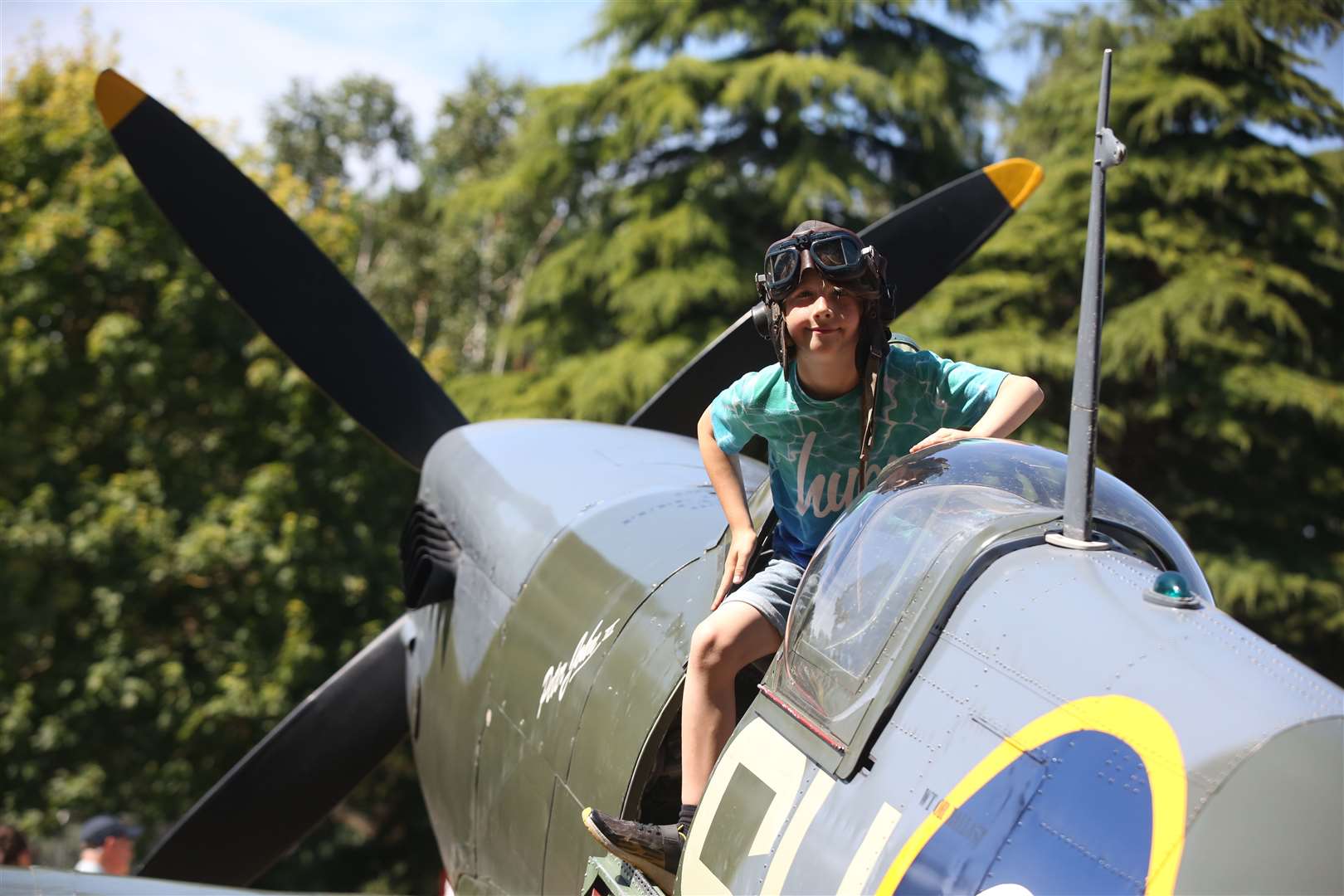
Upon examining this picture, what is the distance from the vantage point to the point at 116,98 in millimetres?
6250

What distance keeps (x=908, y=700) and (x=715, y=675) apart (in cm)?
71

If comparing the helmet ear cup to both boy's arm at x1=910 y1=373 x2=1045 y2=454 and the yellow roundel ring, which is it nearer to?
boy's arm at x1=910 y1=373 x2=1045 y2=454

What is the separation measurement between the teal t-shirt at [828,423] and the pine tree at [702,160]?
452 inches

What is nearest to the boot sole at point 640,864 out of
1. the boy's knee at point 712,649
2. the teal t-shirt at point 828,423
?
the boy's knee at point 712,649

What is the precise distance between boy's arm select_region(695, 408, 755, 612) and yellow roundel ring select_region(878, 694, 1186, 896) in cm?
111

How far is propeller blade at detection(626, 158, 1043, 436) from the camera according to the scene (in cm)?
641

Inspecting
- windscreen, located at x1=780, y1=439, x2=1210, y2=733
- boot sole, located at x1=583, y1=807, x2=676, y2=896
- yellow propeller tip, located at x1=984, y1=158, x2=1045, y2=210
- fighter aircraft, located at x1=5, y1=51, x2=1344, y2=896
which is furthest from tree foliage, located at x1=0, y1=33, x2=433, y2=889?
windscreen, located at x1=780, y1=439, x2=1210, y2=733

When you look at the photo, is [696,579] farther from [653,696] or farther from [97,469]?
[97,469]

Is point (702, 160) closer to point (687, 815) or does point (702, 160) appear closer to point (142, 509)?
point (142, 509)

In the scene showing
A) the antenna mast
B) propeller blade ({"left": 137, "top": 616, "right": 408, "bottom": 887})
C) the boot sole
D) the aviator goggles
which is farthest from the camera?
propeller blade ({"left": 137, "top": 616, "right": 408, "bottom": 887})

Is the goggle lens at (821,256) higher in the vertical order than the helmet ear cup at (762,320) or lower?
higher

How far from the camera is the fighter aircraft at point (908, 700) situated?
1722 mm

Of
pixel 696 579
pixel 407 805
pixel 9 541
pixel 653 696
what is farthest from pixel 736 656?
pixel 407 805

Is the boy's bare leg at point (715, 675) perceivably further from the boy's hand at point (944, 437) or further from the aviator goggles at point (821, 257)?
the aviator goggles at point (821, 257)
